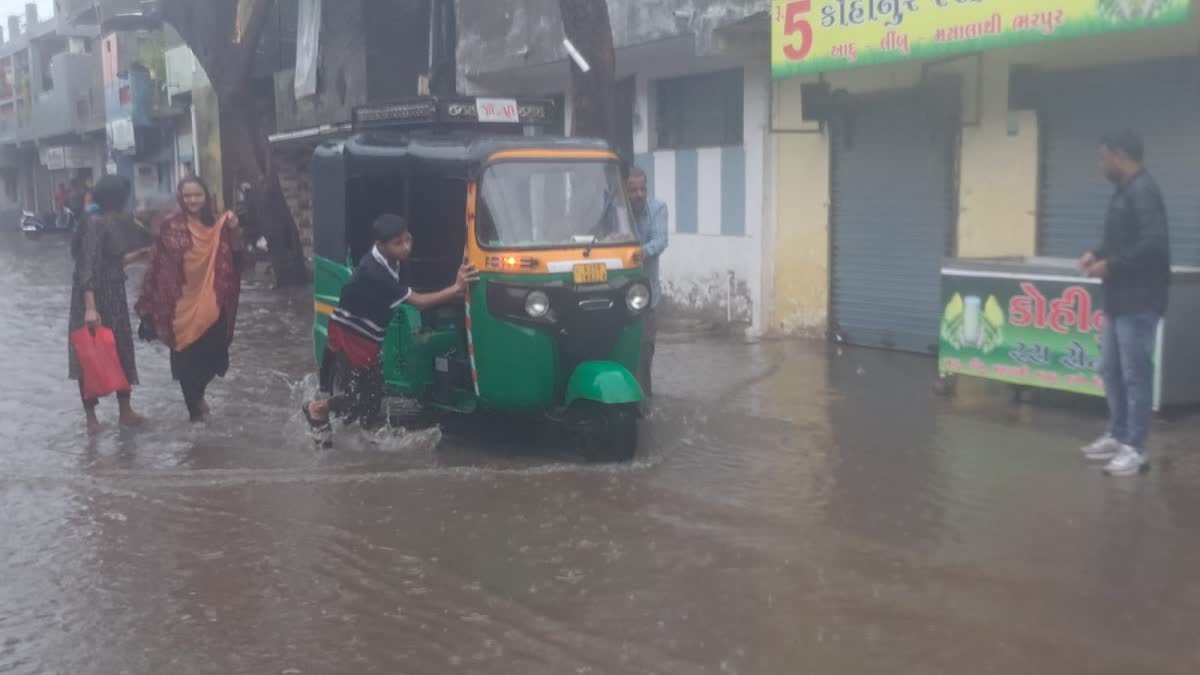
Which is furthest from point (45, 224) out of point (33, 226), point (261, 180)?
point (261, 180)

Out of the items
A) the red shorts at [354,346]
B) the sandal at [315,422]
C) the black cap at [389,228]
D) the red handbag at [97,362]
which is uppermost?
the black cap at [389,228]

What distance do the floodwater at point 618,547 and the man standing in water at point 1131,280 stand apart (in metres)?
0.39

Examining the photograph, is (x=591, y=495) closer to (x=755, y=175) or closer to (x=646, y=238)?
(x=646, y=238)

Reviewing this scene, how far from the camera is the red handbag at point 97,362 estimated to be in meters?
9.06

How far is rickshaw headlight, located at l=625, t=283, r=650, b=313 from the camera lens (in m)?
7.94

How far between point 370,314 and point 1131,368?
4.35 meters

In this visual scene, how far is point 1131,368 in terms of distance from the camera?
7.05 m

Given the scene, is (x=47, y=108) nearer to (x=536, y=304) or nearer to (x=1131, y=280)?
(x=536, y=304)

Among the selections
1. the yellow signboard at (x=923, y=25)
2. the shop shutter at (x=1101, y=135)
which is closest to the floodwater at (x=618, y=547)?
the shop shutter at (x=1101, y=135)

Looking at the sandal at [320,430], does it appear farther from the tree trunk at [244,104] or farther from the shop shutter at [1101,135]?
the tree trunk at [244,104]

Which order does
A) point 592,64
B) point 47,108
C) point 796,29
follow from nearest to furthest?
point 592,64 < point 796,29 < point 47,108

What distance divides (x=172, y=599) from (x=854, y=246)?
8632 mm

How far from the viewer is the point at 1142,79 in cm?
964

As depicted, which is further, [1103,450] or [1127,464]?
[1103,450]
